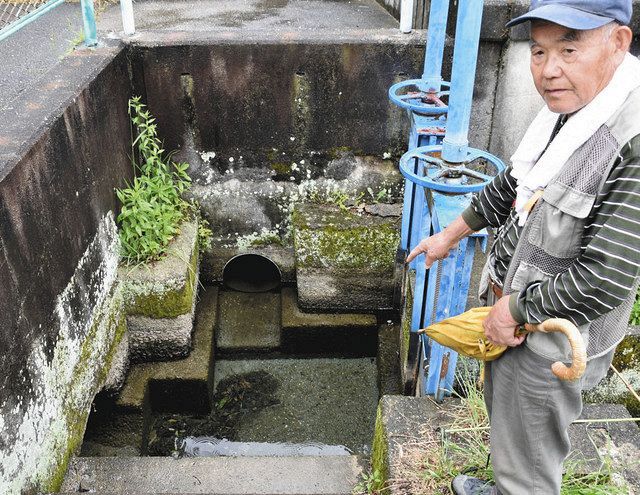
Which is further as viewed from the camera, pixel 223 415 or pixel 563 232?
pixel 223 415

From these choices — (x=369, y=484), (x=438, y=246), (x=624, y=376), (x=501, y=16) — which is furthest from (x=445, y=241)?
(x=501, y=16)

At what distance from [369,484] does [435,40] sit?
2.51 metres

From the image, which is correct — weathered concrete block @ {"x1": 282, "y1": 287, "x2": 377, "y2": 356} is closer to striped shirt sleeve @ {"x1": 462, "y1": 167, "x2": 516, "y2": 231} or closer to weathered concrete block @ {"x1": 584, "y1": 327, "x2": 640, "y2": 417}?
weathered concrete block @ {"x1": 584, "y1": 327, "x2": 640, "y2": 417}

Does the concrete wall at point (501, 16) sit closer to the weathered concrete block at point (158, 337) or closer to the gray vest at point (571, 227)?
the gray vest at point (571, 227)

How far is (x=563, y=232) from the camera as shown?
162cm

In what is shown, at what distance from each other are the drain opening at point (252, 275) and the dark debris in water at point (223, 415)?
0.84 m

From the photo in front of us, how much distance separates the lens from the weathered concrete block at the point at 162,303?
13.4 feet

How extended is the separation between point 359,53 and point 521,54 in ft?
3.86

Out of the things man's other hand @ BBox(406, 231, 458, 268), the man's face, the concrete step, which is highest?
the man's face

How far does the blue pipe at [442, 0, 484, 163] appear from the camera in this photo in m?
2.35

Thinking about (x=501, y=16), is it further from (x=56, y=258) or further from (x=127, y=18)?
(x=56, y=258)

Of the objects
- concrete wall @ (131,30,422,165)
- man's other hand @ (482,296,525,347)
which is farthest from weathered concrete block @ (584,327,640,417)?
concrete wall @ (131,30,422,165)

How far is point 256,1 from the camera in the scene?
20.9 ft

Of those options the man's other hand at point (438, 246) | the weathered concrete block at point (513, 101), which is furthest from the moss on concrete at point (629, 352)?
the weathered concrete block at point (513, 101)
